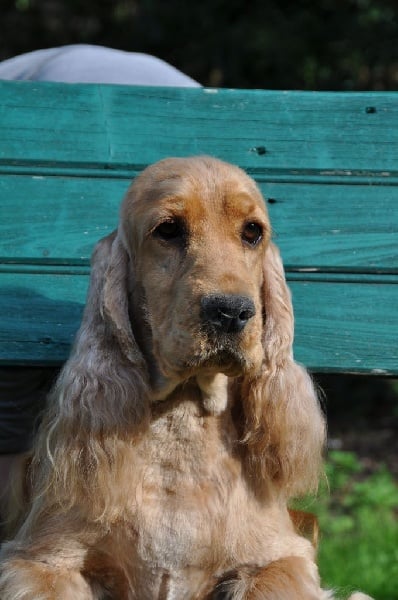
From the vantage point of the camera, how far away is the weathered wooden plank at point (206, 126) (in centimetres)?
404

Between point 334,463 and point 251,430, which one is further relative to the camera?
point 334,463

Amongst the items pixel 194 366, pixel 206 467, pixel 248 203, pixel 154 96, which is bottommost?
pixel 206 467

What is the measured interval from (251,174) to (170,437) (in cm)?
123

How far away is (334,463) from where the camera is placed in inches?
293

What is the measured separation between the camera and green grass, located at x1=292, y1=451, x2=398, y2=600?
4477mm

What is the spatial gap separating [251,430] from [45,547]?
2.27ft

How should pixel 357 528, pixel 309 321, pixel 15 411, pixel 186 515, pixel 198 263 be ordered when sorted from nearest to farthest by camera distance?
pixel 198 263
pixel 186 515
pixel 309 321
pixel 15 411
pixel 357 528

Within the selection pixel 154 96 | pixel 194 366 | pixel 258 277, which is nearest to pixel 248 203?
pixel 258 277

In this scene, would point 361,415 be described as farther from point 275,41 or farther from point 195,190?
point 195,190

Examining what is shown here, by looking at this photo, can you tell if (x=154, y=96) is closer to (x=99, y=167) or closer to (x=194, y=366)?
(x=99, y=167)

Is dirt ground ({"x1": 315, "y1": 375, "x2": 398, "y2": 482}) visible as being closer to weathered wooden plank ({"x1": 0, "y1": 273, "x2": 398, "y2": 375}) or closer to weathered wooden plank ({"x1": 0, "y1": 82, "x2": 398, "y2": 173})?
weathered wooden plank ({"x1": 0, "y1": 273, "x2": 398, "y2": 375})

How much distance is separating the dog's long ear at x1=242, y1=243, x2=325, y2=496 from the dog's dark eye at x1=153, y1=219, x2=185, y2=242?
37 cm

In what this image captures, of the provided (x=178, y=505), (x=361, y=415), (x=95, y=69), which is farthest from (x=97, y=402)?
(x=361, y=415)

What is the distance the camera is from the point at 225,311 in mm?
2879
